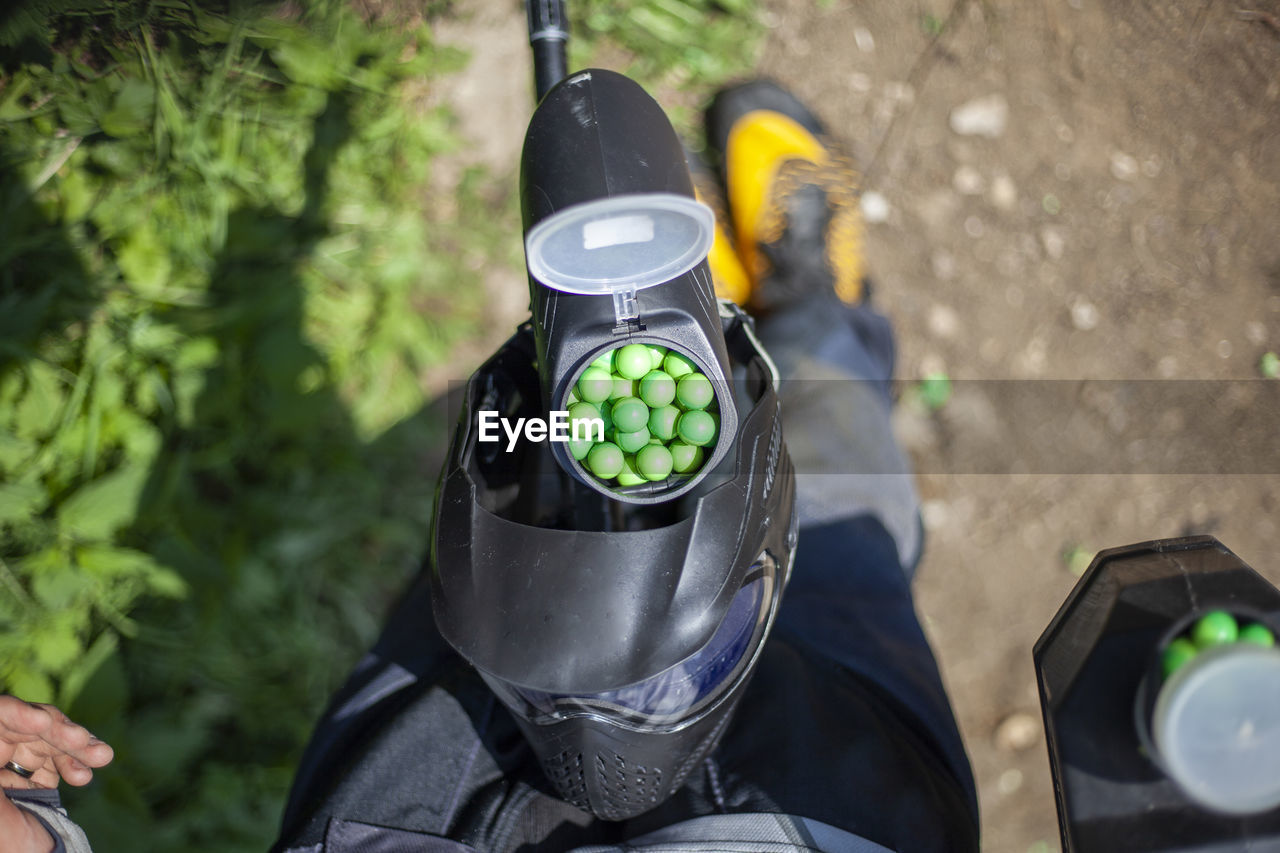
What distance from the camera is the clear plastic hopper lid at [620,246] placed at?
3.22ft

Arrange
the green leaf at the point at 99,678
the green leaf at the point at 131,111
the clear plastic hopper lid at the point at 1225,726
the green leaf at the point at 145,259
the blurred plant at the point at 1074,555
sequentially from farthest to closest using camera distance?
1. the blurred plant at the point at 1074,555
2. the green leaf at the point at 145,259
3. the green leaf at the point at 99,678
4. the green leaf at the point at 131,111
5. the clear plastic hopper lid at the point at 1225,726

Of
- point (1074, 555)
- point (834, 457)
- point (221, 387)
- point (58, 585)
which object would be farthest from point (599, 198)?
point (1074, 555)

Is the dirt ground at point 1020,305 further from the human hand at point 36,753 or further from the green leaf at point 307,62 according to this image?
the human hand at point 36,753

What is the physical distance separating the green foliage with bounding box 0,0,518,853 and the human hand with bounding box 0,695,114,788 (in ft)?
2.75

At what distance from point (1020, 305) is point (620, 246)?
183 centimetres

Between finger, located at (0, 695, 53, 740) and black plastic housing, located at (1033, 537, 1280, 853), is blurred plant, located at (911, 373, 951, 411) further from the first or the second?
finger, located at (0, 695, 53, 740)

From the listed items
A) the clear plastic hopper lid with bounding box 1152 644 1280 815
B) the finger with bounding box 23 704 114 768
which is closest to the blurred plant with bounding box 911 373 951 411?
the clear plastic hopper lid with bounding box 1152 644 1280 815

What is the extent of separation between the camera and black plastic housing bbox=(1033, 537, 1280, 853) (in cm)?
80

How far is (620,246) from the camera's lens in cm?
105

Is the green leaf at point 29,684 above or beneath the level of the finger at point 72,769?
beneath

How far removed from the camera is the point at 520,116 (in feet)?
7.86

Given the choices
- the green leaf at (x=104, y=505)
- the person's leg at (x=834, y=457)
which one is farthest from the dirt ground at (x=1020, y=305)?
the green leaf at (x=104, y=505)

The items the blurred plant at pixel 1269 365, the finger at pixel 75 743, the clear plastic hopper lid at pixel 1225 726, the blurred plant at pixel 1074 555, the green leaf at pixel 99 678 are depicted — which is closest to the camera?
the clear plastic hopper lid at pixel 1225 726

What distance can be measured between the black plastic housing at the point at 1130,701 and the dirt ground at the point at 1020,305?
147 centimetres
